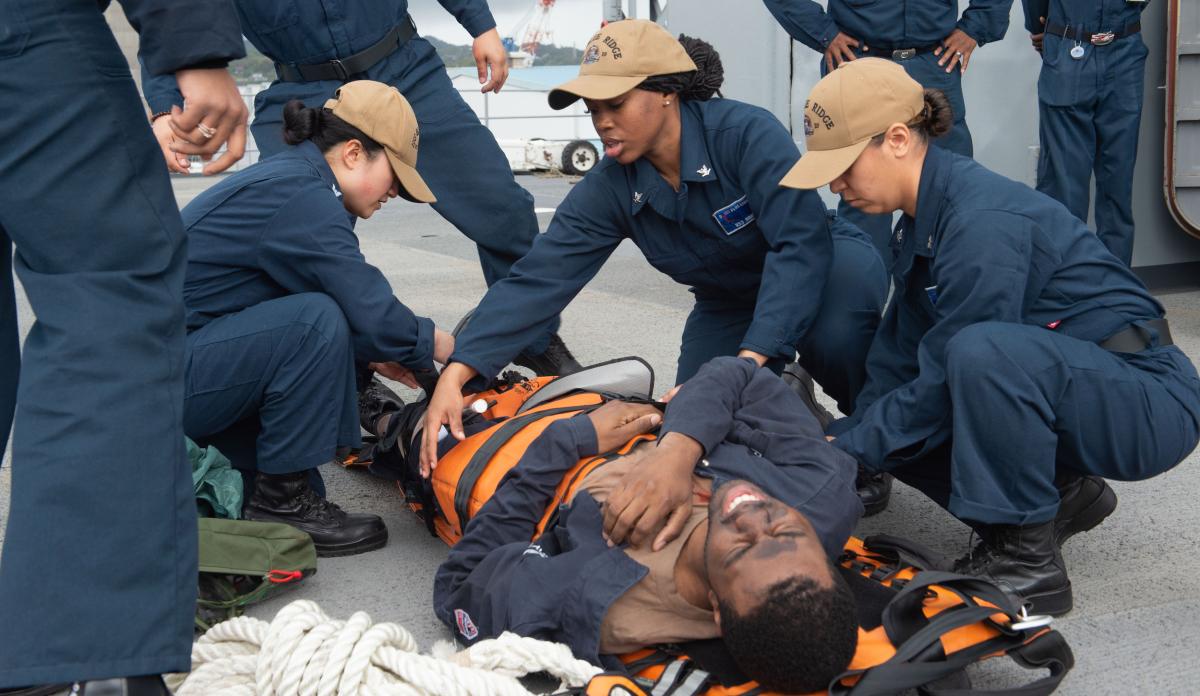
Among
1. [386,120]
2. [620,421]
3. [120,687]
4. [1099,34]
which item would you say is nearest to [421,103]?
[386,120]

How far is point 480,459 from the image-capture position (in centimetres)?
270

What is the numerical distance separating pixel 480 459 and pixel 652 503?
62 cm

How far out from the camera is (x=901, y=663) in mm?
1853

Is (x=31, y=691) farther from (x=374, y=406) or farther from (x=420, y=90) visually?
(x=420, y=90)

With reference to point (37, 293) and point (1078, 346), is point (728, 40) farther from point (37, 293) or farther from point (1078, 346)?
point (37, 293)

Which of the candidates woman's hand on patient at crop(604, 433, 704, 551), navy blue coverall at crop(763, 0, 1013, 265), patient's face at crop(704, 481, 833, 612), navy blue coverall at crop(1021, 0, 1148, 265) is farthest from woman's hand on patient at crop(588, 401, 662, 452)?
navy blue coverall at crop(1021, 0, 1148, 265)

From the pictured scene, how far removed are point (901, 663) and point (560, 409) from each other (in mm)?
1205

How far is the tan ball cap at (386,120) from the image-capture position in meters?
3.04

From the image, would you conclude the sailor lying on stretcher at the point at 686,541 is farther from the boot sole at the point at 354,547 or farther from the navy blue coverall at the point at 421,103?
the navy blue coverall at the point at 421,103

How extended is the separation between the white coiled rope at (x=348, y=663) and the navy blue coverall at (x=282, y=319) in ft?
2.72

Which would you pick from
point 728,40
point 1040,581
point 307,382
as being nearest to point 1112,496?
point 1040,581

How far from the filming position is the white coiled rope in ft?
6.23

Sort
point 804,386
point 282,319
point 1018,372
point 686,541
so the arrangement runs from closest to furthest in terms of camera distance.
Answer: point 686,541
point 1018,372
point 282,319
point 804,386

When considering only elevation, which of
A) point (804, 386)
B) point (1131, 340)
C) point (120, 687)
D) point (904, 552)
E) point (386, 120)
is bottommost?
point (804, 386)
